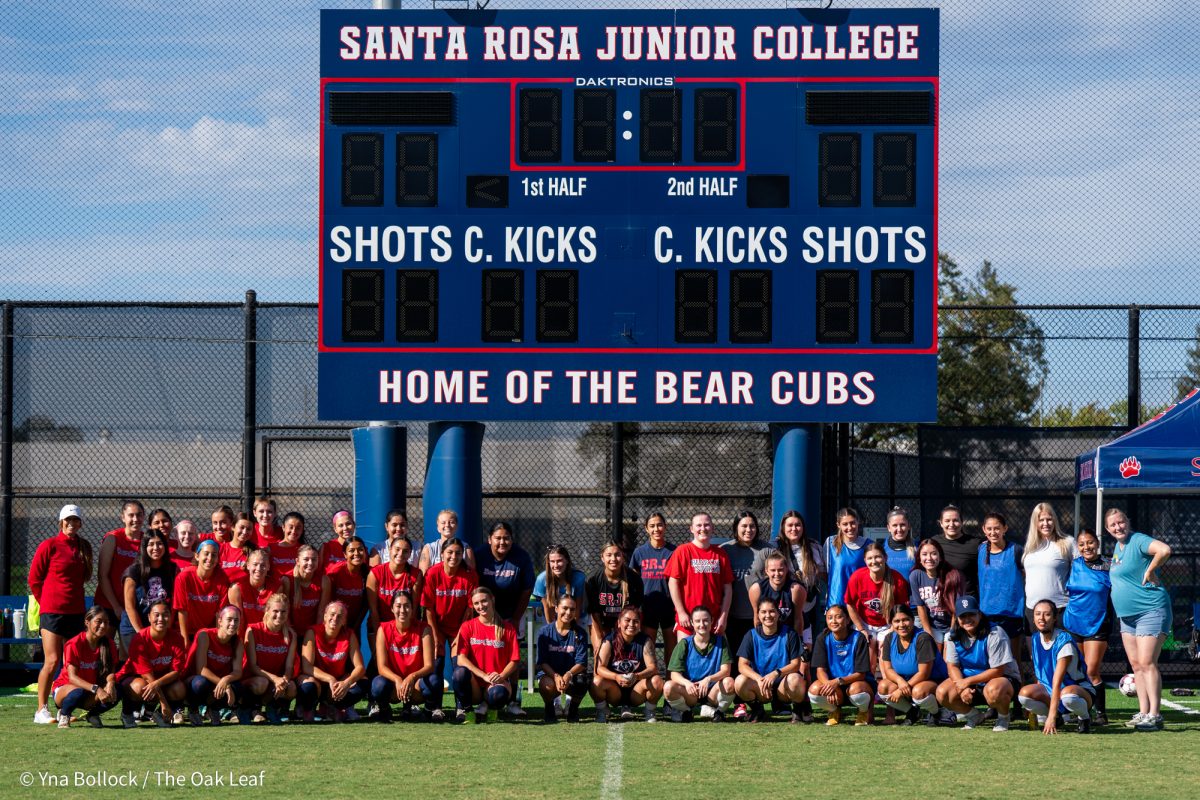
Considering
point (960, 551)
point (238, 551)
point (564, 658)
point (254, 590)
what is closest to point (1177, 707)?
point (960, 551)

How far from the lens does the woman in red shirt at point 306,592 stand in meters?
10.7

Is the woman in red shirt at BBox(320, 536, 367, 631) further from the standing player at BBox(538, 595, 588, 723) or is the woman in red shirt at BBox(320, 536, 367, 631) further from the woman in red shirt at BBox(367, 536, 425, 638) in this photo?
the standing player at BBox(538, 595, 588, 723)

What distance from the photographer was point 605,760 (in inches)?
347

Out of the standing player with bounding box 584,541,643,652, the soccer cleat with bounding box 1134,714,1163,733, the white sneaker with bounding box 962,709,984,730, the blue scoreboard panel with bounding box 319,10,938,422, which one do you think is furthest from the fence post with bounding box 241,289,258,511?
the soccer cleat with bounding box 1134,714,1163,733

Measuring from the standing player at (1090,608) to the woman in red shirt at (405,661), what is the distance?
427 centimetres

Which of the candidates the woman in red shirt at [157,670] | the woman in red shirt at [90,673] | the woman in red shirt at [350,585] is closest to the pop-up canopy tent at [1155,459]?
the woman in red shirt at [350,585]

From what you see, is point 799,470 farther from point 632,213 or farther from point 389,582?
point 389,582

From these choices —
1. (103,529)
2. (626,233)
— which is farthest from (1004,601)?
(103,529)

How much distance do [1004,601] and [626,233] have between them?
3829 millimetres

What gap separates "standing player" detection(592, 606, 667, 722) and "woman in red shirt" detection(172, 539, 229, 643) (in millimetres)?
2595

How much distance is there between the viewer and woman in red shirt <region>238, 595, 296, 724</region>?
1044 cm

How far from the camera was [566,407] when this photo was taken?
39.6ft

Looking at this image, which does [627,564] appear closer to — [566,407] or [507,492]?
[566,407]

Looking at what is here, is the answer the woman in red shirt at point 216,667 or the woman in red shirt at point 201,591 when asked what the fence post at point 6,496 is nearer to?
the woman in red shirt at point 201,591
